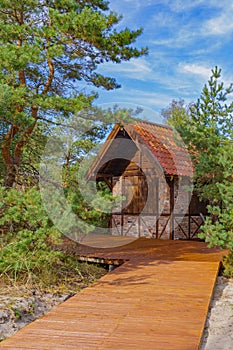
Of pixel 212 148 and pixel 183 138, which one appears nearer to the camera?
pixel 212 148

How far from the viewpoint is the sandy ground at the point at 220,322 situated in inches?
169

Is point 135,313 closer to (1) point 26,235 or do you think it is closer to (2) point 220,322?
(2) point 220,322

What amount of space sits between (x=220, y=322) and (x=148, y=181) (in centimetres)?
725

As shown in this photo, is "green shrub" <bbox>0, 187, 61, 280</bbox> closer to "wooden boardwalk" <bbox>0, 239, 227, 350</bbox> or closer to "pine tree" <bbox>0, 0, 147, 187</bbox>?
"wooden boardwalk" <bbox>0, 239, 227, 350</bbox>

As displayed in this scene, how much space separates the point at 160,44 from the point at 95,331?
15.6 m

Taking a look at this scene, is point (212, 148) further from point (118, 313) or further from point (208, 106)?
point (118, 313)

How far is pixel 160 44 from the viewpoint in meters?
17.0

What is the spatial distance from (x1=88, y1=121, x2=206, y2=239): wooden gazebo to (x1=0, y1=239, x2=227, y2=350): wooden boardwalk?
3.71 m

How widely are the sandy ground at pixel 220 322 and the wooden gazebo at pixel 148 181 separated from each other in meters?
4.65

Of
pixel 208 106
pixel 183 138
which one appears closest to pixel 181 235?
pixel 183 138

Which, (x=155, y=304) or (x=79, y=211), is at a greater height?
(x=79, y=211)

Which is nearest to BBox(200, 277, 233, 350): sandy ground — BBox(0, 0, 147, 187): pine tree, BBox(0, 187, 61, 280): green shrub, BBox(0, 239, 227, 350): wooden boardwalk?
BBox(0, 239, 227, 350): wooden boardwalk

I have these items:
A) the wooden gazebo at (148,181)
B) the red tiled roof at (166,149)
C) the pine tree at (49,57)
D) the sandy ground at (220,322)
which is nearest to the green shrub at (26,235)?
the pine tree at (49,57)

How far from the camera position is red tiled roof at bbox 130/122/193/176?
34.6 ft
